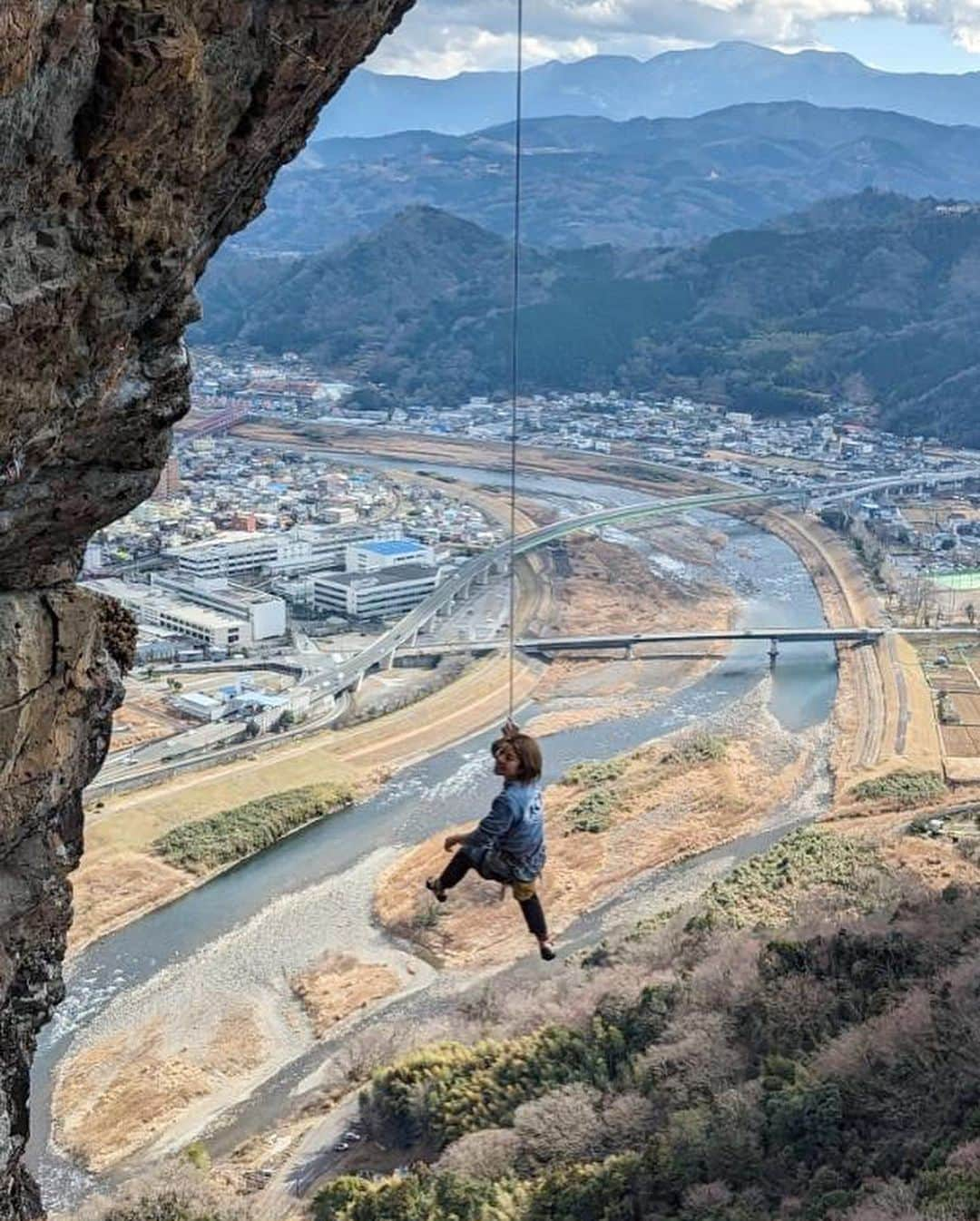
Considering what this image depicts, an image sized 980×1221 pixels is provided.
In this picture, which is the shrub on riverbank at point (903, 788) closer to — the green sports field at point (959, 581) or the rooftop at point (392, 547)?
the green sports field at point (959, 581)

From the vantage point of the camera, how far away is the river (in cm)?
1304

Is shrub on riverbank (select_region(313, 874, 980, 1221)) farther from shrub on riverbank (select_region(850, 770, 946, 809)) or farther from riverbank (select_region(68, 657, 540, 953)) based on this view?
shrub on riverbank (select_region(850, 770, 946, 809))

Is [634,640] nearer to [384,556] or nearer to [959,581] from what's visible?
[384,556]

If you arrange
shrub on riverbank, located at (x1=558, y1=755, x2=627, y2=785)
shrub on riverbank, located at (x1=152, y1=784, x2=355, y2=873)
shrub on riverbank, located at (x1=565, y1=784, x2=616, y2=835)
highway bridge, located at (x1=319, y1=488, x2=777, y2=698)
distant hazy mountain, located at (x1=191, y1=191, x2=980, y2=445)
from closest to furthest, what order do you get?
1. shrub on riverbank, located at (x1=152, y1=784, x2=355, y2=873)
2. shrub on riverbank, located at (x1=565, y1=784, x2=616, y2=835)
3. shrub on riverbank, located at (x1=558, y1=755, x2=627, y2=785)
4. highway bridge, located at (x1=319, y1=488, x2=777, y2=698)
5. distant hazy mountain, located at (x1=191, y1=191, x2=980, y2=445)

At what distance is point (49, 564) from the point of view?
4188 millimetres

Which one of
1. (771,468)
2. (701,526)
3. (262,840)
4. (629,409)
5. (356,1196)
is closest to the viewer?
(356,1196)

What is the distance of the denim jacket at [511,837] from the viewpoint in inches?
176

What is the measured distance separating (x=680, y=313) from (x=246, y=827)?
55763 mm

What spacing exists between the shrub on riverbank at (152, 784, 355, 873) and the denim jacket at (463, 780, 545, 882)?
12.6 m

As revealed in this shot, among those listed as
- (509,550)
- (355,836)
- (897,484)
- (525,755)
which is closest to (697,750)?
(355,836)

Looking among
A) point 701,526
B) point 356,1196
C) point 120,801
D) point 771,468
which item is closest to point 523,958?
point 356,1196

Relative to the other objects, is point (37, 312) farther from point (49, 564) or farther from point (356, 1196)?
point (356, 1196)

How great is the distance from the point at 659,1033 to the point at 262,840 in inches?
311

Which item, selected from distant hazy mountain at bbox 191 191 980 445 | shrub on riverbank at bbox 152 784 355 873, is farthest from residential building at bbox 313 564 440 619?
distant hazy mountain at bbox 191 191 980 445
